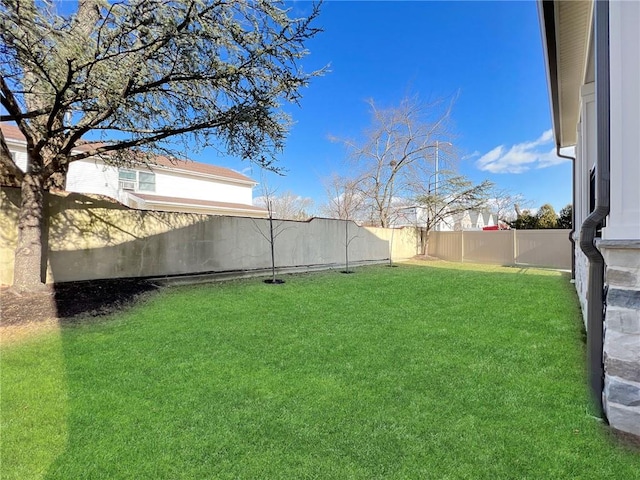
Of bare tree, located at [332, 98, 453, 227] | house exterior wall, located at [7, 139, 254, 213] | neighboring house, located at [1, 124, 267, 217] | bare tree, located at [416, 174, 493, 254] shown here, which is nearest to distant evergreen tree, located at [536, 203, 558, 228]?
bare tree, located at [416, 174, 493, 254]

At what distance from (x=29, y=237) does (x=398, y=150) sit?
1595cm

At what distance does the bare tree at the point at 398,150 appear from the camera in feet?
57.3

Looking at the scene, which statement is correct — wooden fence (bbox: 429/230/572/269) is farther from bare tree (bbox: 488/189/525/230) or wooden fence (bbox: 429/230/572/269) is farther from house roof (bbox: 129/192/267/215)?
bare tree (bbox: 488/189/525/230)

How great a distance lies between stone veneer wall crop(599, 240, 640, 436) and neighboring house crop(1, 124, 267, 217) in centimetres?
1127

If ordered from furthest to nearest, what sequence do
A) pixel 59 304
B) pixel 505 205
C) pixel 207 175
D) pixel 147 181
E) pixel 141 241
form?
pixel 505 205 < pixel 207 175 < pixel 147 181 < pixel 141 241 < pixel 59 304

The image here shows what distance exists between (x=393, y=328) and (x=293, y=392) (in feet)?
6.87

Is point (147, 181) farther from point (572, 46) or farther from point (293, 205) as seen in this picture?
point (572, 46)

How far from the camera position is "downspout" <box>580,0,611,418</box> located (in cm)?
225

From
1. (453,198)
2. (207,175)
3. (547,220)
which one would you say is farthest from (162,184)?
(547,220)

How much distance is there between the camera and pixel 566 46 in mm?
4750

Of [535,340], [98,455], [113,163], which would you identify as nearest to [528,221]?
[535,340]

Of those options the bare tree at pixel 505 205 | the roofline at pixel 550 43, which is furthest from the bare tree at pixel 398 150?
the roofline at pixel 550 43

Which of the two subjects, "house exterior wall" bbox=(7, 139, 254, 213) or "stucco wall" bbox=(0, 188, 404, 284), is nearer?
"stucco wall" bbox=(0, 188, 404, 284)

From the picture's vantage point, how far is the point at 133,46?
4289mm
